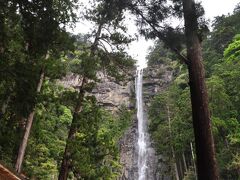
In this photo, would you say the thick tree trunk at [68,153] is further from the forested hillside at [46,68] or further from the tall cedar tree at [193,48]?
the tall cedar tree at [193,48]

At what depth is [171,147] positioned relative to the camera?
94.8 feet

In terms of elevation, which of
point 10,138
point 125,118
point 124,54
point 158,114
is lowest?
point 10,138

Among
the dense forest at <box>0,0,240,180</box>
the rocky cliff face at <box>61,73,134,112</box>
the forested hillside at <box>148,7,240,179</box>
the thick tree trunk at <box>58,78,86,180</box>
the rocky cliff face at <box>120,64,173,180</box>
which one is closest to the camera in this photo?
the dense forest at <box>0,0,240,180</box>

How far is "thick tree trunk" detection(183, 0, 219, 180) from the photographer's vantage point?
199 inches

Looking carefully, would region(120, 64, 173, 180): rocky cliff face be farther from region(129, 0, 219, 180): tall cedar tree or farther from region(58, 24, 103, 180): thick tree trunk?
region(129, 0, 219, 180): tall cedar tree

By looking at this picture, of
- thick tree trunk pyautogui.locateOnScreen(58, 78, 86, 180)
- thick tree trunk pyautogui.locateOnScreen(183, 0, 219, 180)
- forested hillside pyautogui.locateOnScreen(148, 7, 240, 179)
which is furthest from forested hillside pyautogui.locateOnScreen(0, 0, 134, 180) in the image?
forested hillside pyautogui.locateOnScreen(148, 7, 240, 179)

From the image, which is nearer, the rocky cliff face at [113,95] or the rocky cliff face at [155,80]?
the rocky cliff face at [113,95]

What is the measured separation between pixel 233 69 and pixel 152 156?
1552cm

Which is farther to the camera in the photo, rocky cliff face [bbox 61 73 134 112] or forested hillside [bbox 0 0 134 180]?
rocky cliff face [bbox 61 73 134 112]

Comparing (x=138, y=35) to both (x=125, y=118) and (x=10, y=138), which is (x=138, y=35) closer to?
(x=10, y=138)

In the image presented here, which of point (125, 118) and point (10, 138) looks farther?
point (125, 118)

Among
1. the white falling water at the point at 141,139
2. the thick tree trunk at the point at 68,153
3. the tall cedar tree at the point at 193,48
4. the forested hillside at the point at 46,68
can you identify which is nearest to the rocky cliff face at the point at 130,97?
the white falling water at the point at 141,139

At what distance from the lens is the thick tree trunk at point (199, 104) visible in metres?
5.06

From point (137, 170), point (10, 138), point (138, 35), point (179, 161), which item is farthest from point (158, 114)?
point (138, 35)
